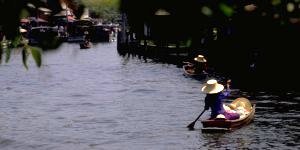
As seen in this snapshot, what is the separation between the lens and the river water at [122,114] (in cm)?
1942

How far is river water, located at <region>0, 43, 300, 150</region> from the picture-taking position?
19417 mm

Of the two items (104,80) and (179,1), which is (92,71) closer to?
(104,80)

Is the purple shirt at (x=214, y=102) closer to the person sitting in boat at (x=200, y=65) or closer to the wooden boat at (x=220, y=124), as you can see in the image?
the wooden boat at (x=220, y=124)

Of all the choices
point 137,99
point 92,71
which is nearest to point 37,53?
point 137,99

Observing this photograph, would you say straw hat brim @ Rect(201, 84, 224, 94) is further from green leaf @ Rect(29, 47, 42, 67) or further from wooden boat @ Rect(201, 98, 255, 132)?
green leaf @ Rect(29, 47, 42, 67)

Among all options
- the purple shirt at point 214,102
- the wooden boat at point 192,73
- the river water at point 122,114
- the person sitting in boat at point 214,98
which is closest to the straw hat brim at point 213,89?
the person sitting in boat at point 214,98

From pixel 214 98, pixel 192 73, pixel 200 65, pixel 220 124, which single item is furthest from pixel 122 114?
pixel 200 65

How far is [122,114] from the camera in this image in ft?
84.1

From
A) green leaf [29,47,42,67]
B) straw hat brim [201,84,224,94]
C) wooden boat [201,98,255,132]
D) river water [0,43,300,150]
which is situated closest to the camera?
green leaf [29,47,42,67]

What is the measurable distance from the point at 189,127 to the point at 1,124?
8.05m

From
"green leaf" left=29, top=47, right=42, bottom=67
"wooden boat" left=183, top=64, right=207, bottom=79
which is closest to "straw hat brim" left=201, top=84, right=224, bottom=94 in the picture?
"green leaf" left=29, top=47, right=42, bottom=67

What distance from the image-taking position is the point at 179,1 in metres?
1.74

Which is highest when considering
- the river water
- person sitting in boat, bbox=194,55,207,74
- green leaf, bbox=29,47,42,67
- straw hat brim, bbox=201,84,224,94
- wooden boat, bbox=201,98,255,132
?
green leaf, bbox=29,47,42,67

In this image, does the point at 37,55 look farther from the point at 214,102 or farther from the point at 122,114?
the point at 122,114
